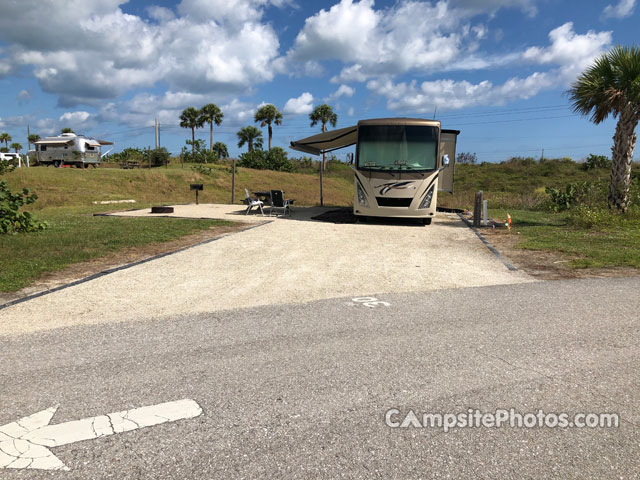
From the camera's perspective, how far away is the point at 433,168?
12.9 meters

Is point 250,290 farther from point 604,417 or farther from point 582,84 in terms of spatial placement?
point 582,84

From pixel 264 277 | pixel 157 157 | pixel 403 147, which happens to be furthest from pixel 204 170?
pixel 264 277

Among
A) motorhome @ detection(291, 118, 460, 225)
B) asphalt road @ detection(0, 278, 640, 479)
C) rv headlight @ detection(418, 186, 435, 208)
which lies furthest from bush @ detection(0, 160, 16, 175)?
rv headlight @ detection(418, 186, 435, 208)

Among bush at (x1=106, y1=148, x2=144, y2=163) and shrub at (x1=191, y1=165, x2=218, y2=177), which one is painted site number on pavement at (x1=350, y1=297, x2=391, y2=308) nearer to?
shrub at (x1=191, y1=165, x2=218, y2=177)

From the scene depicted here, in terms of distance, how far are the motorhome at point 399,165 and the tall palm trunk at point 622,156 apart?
5.50m

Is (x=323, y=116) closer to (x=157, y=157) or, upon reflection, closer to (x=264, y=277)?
(x=157, y=157)

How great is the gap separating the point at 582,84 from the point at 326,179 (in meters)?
32.0

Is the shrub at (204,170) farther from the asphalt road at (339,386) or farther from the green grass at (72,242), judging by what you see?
the asphalt road at (339,386)

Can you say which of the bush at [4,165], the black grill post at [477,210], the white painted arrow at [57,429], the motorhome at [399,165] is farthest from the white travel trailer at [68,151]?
the white painted arrow at [57,429]

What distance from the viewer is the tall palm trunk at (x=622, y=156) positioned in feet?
45.4

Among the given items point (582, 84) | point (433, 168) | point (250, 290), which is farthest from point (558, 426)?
point (582, 84)

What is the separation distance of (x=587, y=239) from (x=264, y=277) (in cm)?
772

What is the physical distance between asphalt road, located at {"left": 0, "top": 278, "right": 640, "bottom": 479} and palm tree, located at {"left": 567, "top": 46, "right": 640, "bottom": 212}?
36.5 feet

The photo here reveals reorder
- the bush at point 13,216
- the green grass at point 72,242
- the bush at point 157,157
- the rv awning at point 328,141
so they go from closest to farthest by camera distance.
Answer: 1. the green grass at point 72,242
2. the bush at point 13,216
3. the rv awning at point 328,141
4. the bush at point 157,157
